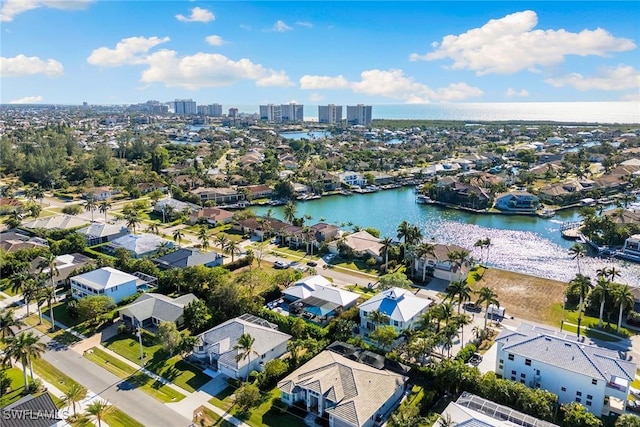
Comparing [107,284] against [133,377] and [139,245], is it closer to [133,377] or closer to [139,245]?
[139,245]

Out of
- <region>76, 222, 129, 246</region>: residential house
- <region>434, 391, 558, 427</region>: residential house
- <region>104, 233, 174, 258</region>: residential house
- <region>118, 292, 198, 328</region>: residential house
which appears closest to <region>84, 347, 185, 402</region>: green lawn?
<region>118, 292, 198, 328</region>: residential house

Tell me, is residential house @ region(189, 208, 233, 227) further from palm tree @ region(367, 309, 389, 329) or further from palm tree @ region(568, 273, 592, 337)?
palm tree @ region(568, 273, 592, 337)

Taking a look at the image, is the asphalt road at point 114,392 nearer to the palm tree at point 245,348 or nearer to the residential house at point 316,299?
the palm tree at point 245,348

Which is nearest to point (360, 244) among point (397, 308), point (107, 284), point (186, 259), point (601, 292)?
point (397, 308)

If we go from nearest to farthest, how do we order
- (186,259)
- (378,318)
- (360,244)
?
1. (378,318)
2. (186,259)
3. (360,244)

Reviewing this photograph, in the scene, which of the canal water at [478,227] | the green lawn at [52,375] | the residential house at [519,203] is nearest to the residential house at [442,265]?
the canal water at [478,227]
